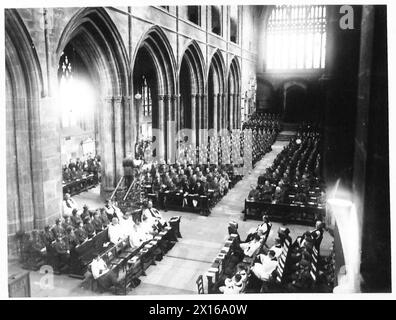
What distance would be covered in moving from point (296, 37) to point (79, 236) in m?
33.8

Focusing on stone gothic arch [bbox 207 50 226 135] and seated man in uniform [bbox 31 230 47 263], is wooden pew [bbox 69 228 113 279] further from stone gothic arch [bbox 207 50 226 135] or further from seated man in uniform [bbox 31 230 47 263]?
stone gothic arch [bbox 207 50 226 135]

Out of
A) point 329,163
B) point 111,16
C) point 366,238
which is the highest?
point 111,16

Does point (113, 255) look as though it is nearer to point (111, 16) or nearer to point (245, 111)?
point (111, 16)

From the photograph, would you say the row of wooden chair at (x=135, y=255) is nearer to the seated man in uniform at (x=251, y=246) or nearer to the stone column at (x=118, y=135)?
the seated man in uniform at (x=251, y=246)

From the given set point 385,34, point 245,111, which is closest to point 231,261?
point 385,34

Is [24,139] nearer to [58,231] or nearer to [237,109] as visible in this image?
[58,231]

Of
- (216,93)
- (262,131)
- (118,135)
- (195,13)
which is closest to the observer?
(118,135)

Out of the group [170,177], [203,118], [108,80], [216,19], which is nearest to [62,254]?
[170,177]

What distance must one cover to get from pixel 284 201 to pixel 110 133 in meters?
7.03

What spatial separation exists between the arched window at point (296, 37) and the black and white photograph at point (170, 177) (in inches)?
605

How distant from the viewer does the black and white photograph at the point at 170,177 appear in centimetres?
583

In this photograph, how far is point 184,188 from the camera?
14961mm

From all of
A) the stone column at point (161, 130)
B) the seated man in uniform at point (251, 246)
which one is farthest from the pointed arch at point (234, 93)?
the seated man in uniform at point (251, 246)

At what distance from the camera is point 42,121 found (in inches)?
413
